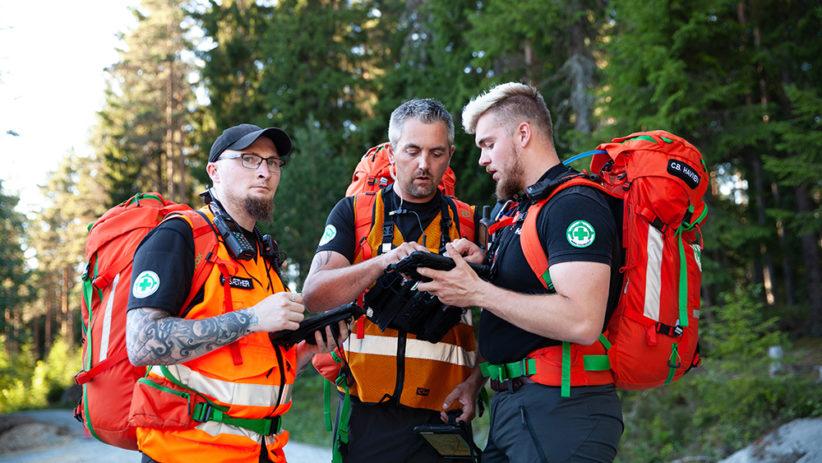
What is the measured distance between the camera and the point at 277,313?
322 cm

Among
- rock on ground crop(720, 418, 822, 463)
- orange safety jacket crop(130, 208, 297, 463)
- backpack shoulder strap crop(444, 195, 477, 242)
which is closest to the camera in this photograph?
orange safety jacket crop(130, 208, 297, 463)

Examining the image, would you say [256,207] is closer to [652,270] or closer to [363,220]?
[363,220]

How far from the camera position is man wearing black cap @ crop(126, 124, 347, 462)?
3.15 metres

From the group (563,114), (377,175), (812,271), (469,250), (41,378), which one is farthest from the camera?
(41,378)

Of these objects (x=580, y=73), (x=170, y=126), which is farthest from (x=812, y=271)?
(x=170, y=126)

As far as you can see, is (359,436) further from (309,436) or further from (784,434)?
(309,436)

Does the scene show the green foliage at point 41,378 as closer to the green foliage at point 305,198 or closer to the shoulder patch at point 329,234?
the green foliage at point 305,198

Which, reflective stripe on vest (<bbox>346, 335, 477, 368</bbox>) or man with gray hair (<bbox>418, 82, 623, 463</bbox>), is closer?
man with gray hair (<bbox>418, 82, 623, 463</bbox>)

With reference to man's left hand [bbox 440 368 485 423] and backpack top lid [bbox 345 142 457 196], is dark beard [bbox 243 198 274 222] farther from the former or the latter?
man's left hand [bbox 440 368 485 423]

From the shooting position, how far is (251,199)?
372 cm

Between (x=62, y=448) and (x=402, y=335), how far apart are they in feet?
52.9

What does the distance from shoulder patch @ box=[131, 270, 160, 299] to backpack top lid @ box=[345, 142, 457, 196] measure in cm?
186

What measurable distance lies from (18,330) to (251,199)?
23.2 m

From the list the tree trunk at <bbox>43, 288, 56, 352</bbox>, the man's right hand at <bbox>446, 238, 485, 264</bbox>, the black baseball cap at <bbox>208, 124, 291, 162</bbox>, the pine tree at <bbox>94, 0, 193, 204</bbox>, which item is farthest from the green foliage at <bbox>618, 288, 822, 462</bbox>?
the tree trunk at <bbox>43, 288, 56, 352</bbox>
